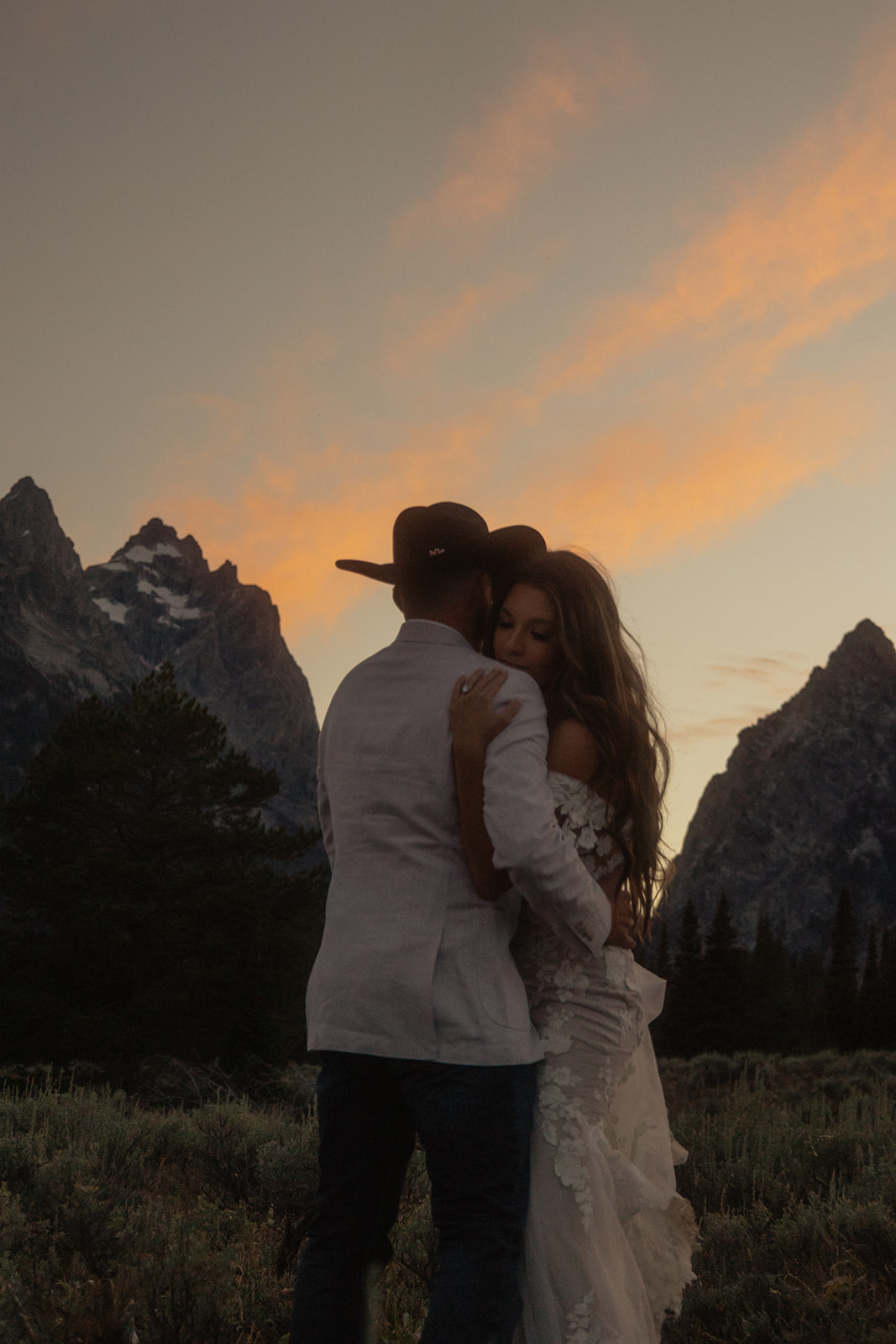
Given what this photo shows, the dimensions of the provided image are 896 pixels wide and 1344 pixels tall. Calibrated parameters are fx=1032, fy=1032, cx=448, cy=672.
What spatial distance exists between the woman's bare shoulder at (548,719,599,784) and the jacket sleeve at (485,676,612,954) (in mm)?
154

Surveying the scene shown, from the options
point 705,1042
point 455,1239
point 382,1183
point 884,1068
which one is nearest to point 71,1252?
point 382,1183

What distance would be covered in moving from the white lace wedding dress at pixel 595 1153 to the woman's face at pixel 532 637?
37 cm

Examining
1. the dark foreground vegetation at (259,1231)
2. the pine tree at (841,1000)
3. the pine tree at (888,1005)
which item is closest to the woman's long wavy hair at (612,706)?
the dark foreground vegetation at (259,1231)

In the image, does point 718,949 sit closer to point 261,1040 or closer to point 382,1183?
point 261,1040

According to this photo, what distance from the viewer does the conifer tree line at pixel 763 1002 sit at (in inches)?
2228

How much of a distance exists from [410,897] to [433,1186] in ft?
2.12

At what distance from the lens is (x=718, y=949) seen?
57719 mm

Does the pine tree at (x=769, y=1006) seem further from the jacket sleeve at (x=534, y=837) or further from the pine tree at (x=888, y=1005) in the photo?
the jacket sleeve at (x=534, y=837)

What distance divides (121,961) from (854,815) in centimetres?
17925

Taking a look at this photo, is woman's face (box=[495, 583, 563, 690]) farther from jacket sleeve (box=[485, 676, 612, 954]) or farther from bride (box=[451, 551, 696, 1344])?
jacket sleeve (box=[485, 676, 612, 954])

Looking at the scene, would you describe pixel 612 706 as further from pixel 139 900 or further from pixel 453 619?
pixel 139 900

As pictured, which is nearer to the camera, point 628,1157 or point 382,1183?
point 382,1183

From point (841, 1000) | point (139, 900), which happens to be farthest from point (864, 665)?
point (139, 900)

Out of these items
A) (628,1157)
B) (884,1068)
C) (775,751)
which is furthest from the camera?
(775,751)
